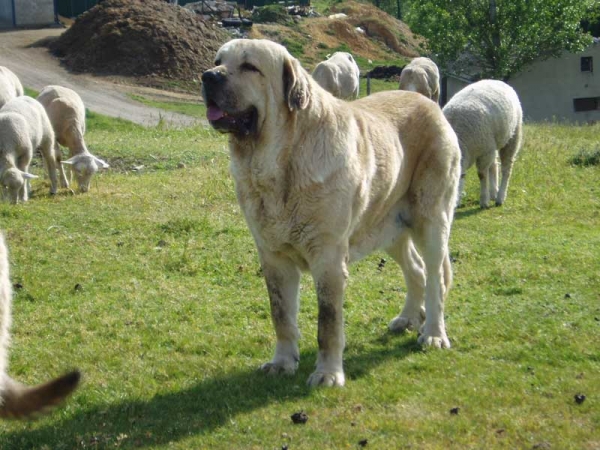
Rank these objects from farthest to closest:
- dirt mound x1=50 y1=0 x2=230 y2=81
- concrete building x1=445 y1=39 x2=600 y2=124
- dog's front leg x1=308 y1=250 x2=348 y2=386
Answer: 1. concrete building x1=445 y1=39 x2=600 y2=124
2. dirt mound x1=50 y1=0 x2=230 y2=81
3. dog's front leg x1=308 y1=250 x2=348 y2=386

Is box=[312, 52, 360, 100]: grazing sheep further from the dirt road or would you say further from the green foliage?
the green foliage

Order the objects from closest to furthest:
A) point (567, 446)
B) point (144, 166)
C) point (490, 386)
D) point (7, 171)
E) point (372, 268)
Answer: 1. point (567, 446)
2. point (490, 386)
3. point (372, 268)
4. point (7, 171)
5. point (144, 166)

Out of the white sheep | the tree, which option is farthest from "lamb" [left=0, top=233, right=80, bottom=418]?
the tree

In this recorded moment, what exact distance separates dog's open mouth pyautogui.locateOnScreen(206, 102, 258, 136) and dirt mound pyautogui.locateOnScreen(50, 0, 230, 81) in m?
33.9

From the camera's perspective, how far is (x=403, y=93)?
25.2ft

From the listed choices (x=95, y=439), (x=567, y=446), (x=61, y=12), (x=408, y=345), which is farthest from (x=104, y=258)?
(x=61, y=12)

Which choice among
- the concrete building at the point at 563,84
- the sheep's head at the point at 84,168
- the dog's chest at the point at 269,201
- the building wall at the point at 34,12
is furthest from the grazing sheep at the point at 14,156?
the building wall at the point at 34,12

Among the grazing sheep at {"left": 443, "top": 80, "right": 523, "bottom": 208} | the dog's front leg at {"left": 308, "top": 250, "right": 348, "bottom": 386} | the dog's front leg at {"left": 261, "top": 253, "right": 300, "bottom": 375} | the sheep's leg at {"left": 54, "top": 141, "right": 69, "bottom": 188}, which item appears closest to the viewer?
the dog's front leg at {"left": 308, "top": 250, "right": 348, "bottom": 386}

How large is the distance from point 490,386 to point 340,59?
15.8 metres

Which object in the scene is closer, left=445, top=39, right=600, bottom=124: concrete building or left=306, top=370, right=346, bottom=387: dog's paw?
left=306, top=370, right=346, bottom=387: dog's paw

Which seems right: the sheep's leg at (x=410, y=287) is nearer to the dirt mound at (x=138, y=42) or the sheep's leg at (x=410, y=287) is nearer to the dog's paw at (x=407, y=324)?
the dog's paw at (x=407, y=324)

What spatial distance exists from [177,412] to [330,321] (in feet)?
3.86

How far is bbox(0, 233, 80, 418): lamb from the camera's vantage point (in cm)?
434

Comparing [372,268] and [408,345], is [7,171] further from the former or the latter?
[408,345]
